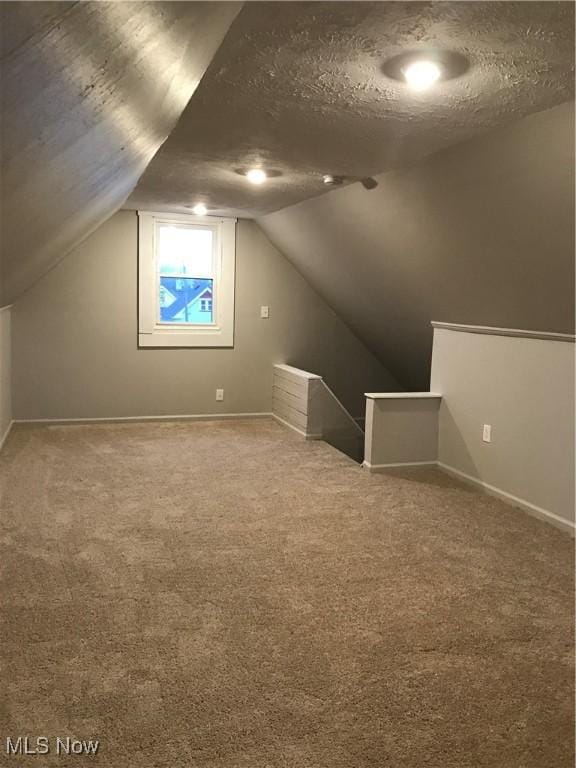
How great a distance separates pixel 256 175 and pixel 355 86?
169 centimetres

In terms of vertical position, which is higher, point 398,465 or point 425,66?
point 425,66

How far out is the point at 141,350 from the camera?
19.6ft

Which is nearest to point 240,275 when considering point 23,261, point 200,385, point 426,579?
point 200,385

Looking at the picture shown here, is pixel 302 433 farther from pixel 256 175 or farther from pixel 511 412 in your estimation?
pixel 256 175

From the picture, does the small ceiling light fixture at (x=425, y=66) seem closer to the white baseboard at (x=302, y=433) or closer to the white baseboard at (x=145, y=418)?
the white baseboard at (x=302, y=433)

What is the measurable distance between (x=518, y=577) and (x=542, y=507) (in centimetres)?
91

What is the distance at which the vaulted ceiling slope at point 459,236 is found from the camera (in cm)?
288

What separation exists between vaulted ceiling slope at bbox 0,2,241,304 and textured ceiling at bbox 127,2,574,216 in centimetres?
19

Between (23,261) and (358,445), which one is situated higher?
(23,261)

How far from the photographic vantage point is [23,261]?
2.94m

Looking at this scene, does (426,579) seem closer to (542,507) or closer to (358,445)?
(542,507)
